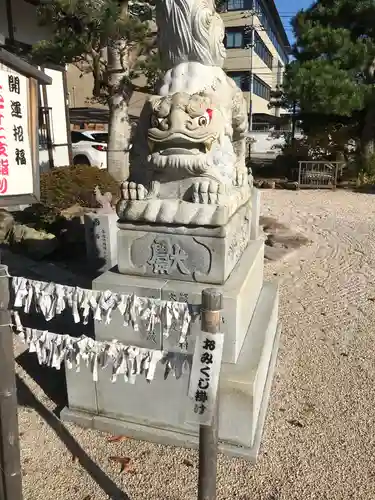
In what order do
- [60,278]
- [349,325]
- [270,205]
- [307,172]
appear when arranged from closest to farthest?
1. [349,325]
2. [60,278]
3. [270,205]
4. [307,172]

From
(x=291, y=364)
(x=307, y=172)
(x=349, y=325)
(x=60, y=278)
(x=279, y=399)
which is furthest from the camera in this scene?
(x=307, y=172)

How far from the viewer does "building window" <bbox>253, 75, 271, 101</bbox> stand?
3140cm

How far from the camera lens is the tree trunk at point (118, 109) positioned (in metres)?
9.63

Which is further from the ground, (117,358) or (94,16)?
(94,16)

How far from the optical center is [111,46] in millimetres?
9484

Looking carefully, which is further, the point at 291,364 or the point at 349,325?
the point at 349,325

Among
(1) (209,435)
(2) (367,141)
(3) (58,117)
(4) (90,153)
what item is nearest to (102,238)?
(1) (209,435)

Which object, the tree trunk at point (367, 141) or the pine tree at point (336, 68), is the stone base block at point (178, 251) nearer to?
the pine tree at point (336, 68)

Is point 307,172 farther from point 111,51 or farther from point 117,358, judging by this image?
point 117,358

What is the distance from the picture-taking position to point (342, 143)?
1445 cm

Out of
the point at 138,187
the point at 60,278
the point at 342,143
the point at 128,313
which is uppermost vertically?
the point at 342,143

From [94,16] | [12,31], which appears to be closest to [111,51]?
[94,16]

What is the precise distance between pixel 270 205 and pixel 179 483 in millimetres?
8944

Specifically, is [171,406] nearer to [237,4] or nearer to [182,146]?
[182,146]
